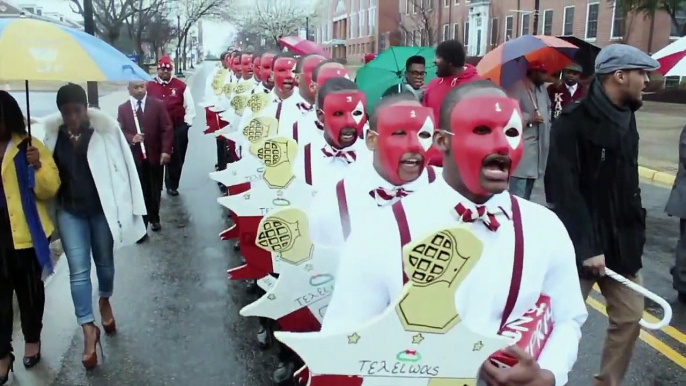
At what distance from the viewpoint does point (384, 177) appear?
340cm

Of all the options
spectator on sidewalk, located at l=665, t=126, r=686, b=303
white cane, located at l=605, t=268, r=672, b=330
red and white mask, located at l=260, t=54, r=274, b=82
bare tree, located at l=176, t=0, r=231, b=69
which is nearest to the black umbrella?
spectator on sidewalk, located at l=665, t=126, r=686, b=303

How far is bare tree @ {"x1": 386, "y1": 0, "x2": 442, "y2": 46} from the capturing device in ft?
181

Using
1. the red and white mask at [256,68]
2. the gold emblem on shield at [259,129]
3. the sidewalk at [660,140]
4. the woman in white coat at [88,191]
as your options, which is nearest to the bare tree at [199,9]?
the sidewalk at [660,140]

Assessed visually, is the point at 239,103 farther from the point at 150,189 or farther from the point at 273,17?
the point at 273,17

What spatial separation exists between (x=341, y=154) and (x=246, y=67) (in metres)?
8.42

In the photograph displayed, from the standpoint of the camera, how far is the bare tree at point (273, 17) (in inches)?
2334

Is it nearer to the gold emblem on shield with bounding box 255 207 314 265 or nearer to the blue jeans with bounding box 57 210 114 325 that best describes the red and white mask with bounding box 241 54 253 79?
the blue jeans with bounding box 57 210 114 325

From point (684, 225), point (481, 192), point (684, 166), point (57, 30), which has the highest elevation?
point (57, 30)

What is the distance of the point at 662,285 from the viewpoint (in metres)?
6.59

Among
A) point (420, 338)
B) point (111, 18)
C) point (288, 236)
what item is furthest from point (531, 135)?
point (111, 18)

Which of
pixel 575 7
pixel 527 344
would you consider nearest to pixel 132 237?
pixel 527 344

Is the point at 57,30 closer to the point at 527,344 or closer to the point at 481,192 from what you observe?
the point at 481,192

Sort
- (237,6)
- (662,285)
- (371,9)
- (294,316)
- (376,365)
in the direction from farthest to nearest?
1. (371,9)
2. (237,6)
3. (662,285)
4. (294,316)
5. (376,365)

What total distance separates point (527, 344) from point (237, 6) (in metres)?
63.5
